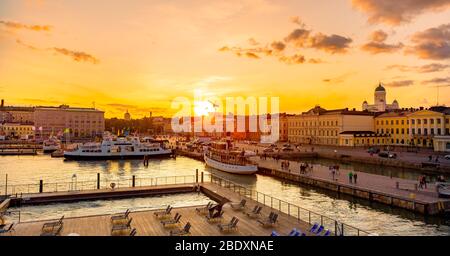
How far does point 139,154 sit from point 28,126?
121 meters

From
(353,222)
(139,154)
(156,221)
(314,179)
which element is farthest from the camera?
(139,154)

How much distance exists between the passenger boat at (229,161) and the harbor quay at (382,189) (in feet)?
16.8

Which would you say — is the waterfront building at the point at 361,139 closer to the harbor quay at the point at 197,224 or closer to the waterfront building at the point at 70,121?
the harbor quay at the point at 197,224

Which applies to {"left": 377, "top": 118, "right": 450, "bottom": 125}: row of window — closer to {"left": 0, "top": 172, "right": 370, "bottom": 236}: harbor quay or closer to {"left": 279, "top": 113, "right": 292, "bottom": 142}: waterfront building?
{"left": 279, "top": 113, "right": 292, "bottom": 142}: waterfront building

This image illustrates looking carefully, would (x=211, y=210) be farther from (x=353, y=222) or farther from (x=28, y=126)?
(x=28, y=126)

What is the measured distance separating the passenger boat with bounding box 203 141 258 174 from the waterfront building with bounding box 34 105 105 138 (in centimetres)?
13496

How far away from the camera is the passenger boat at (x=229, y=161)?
51.0 m

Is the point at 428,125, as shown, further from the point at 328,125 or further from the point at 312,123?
the point at 312,123

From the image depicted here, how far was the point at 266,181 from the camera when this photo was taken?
46.3m

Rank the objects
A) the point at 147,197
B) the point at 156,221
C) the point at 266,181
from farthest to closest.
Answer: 1. the point at 266,181
2. the point at 147,197
3. the point at 156,221

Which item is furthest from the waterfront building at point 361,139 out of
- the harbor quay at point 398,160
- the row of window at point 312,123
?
the harbor quay at point 398,160
